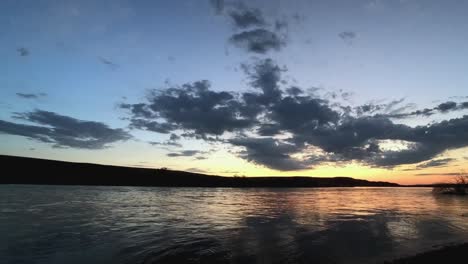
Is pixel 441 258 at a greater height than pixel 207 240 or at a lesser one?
greater

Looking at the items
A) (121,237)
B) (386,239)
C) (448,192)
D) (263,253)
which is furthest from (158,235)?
(448,192)

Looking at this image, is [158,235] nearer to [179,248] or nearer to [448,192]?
[179,248]

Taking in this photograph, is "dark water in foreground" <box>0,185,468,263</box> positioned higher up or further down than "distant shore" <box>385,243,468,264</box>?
further down

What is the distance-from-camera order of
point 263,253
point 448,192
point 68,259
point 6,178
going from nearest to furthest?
point 68,259, point 263,253, point 448,192, point 6,178

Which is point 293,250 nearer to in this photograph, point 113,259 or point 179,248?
point 179,248

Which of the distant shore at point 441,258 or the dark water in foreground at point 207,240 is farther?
the dark water in foreground at point 207,240

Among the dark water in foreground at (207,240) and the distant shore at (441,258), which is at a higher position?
the distant shore at (441,258)

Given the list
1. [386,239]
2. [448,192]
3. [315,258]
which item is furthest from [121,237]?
[448,192]

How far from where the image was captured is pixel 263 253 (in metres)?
22.0

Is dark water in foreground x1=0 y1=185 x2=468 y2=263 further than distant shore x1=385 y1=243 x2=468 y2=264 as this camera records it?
Yes

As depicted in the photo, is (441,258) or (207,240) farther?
(207,240)

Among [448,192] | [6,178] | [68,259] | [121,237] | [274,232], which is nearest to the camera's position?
[68,259]

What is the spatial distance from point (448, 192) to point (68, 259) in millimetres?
153134

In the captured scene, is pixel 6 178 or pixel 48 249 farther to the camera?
pixel 6 178
